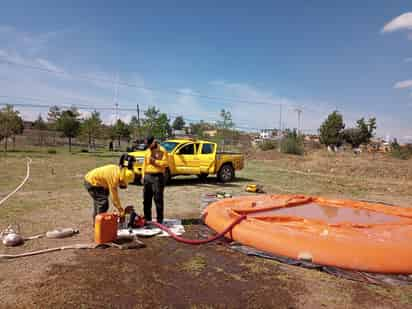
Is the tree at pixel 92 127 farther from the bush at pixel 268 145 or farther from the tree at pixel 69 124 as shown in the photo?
the bush at pixel 268 145

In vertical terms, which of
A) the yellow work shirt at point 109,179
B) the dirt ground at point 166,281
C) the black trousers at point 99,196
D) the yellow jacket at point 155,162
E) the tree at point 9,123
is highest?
the tree at point 9,123

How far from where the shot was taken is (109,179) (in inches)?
212

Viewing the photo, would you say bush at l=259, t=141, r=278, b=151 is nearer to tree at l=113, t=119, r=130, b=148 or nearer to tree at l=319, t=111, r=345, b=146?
tree at l=319, t=111, r=345, b=146

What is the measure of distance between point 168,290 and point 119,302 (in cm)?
60

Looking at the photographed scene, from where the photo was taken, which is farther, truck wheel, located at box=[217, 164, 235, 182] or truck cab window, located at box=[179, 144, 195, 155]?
truck wheel, located at box=[217, 164, 235, 182]

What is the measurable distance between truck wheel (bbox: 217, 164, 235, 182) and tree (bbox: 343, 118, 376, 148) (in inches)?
1480

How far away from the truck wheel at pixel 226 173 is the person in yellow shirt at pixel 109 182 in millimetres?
8457

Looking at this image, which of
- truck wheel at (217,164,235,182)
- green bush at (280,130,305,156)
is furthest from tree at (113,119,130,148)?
truck wheel at (217,164,235,182)

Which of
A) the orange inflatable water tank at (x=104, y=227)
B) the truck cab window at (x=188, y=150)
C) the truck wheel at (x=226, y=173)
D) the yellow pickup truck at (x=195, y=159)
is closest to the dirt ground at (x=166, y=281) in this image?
the orange inflatable water tank at (x=104, y=227)

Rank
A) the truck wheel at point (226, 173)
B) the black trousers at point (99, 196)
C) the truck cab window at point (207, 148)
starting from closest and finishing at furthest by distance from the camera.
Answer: the black trousers at point (99, 196), the truck cab window at point (207, 148), the truck wheel at point (226, 173)

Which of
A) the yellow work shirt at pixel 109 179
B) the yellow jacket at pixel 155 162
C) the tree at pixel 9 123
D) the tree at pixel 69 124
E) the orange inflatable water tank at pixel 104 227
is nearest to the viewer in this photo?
the orange inflatable water tank at pixel 104 227

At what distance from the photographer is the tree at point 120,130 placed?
46384mm

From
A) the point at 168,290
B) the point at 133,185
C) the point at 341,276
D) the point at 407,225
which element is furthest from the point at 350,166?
the point at 168,290

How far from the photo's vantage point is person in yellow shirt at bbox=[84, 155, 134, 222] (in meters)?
5.34
